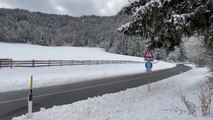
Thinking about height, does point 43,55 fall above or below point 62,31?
below

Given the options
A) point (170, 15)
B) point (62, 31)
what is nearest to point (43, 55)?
point (170, 15)

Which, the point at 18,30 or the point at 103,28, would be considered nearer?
the point at 18,30

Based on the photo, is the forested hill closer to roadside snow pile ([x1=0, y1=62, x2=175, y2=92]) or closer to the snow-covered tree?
roadside snow pile ([x1=0, y1=62, x2=175, y2=92])

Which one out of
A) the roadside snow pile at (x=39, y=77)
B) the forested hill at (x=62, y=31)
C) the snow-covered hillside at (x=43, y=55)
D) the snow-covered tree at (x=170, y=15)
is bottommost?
the roadside snow pile at (x=39, y=77)

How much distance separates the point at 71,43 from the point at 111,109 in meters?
144

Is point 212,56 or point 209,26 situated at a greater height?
point 209,26

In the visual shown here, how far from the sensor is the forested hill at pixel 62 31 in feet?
369

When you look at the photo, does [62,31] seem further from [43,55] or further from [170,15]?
[170,15]

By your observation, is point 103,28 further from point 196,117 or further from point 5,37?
point 196,117

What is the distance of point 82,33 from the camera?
172 m

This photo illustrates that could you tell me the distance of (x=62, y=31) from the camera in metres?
162

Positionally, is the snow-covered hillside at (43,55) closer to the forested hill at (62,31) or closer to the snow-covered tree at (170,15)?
the forested hill at (62,31)

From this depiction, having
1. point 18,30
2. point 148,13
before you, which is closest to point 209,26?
point 148,13

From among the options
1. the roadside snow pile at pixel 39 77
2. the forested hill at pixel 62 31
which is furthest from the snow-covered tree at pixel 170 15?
the forested hill at pixel 62 31
